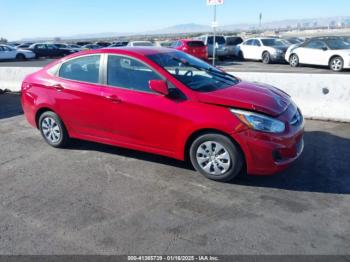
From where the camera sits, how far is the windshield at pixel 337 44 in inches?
623

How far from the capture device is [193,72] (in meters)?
5.27

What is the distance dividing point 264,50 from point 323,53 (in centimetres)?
517

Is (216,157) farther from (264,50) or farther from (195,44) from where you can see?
(264,50)

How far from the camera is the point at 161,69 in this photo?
493cm

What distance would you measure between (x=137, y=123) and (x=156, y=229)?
5.87ft

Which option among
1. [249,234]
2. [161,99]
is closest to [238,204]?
[249,234]

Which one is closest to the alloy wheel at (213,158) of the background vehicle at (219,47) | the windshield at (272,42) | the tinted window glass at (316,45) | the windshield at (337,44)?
the windshield at (337,44)

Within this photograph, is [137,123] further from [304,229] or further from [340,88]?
[340,88]

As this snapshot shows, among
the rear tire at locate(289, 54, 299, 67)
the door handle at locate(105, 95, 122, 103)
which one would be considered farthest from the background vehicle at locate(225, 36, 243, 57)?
the door handle at locate(105, 95, 122, 103)

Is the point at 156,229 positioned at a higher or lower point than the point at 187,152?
lower

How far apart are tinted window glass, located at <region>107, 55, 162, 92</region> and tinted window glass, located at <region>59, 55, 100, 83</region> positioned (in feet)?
0.82

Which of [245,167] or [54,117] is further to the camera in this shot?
[54,117]

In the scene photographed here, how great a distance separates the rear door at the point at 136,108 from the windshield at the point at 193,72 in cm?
28

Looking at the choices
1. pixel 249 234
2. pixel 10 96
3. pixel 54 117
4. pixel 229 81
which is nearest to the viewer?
pixel 249 234
